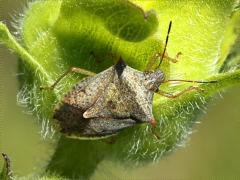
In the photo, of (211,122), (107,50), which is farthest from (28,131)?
(107,50)

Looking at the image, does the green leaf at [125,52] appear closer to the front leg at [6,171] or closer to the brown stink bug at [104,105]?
the brown stink bug at [104,105]

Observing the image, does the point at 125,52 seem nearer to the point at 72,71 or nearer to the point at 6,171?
the point at 72,71

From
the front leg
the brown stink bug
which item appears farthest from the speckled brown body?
the front leg

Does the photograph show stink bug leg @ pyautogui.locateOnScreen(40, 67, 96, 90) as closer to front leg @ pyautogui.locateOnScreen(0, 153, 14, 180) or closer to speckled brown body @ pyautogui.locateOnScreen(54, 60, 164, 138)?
speckled brown body @ pyautogui.locateOnScreen(54, 60, 164, 138)

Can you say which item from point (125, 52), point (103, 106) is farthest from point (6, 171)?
point (125, 52)

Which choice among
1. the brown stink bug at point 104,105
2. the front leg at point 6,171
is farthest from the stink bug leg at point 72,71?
the front leg at point 6,171

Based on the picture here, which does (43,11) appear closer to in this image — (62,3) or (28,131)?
(62,3)
